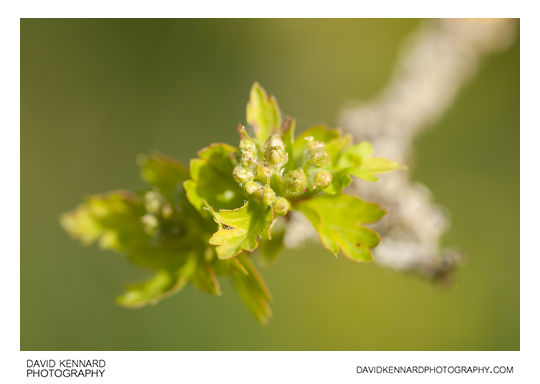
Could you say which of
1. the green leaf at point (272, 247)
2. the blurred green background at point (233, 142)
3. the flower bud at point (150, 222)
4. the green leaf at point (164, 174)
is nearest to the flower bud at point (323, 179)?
the green leaf at point (272, 247)

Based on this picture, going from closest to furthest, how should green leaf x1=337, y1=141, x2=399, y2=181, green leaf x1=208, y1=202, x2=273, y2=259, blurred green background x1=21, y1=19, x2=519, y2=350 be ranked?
1. green leaf x1=208, y1=202, x2=273, y2=259
2. green leaf x1=337, y1=141, x2=399, y2=181
3. blurred green background x1=21, y1=19, x2=519, y2=350

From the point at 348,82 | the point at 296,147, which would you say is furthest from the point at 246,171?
the point at 348,82

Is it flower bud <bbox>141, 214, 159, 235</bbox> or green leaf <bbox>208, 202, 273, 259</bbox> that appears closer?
green leaf <bbox>208, 202, 273, 259</bbox>

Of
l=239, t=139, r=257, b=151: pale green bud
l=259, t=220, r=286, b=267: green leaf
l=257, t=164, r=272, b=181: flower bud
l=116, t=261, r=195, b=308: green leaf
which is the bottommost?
l=116, t=261, r=195, b=308: green leaf

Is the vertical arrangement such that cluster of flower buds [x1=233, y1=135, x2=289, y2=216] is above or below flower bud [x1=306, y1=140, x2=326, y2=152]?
below

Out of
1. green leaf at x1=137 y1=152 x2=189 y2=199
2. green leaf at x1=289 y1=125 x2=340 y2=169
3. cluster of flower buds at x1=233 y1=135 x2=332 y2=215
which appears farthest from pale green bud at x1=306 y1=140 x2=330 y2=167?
green leaf at x1=137 y1=152 x2=189 y2=199

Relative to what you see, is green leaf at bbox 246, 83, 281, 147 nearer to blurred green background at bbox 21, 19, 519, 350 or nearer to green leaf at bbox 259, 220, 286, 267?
green leaf at bbox 259, 220, 286, 267

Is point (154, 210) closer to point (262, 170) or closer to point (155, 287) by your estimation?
point (155, 287)
